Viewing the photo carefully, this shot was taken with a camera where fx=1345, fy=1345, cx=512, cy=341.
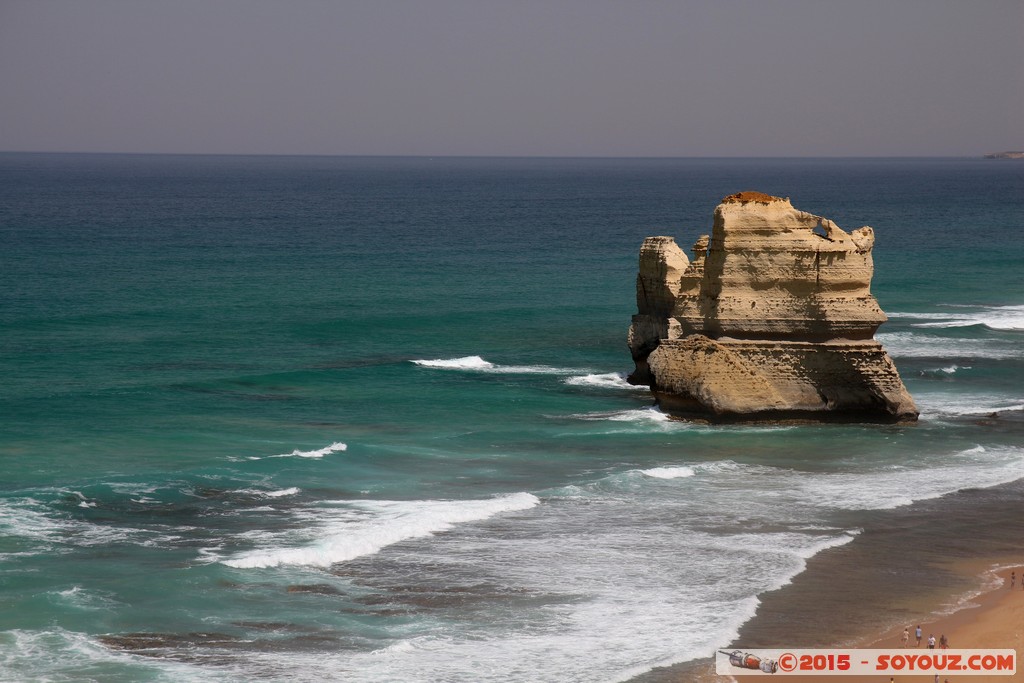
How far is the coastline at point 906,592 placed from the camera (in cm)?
2202

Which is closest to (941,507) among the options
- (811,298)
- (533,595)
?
(811,298)

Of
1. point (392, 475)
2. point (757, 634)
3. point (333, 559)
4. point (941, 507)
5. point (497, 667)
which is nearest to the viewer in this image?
point (497, 667)

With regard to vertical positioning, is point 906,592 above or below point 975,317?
below

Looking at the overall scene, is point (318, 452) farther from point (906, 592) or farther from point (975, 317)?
point (975, 317)

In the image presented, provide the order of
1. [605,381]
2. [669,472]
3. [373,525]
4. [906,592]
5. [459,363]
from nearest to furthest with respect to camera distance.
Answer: [906,592] → [373,525] → [669,472] → [605,381] → [459,363]

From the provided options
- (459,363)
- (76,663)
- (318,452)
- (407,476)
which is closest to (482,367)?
(459,363)

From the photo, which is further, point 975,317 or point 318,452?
point 975,317

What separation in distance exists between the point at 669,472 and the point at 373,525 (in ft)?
25.8

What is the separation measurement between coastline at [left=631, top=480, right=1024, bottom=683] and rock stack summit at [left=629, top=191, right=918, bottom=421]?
6.33 metres

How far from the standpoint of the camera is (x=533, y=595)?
2372cm

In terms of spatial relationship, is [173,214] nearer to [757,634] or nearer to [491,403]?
[491,403]

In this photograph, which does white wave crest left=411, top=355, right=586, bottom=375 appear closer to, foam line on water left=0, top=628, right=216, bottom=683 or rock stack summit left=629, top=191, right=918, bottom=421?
rock stack summit left=629, top=191, right=918, bottom=421

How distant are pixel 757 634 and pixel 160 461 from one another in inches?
641

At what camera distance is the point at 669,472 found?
3159 centimetres
